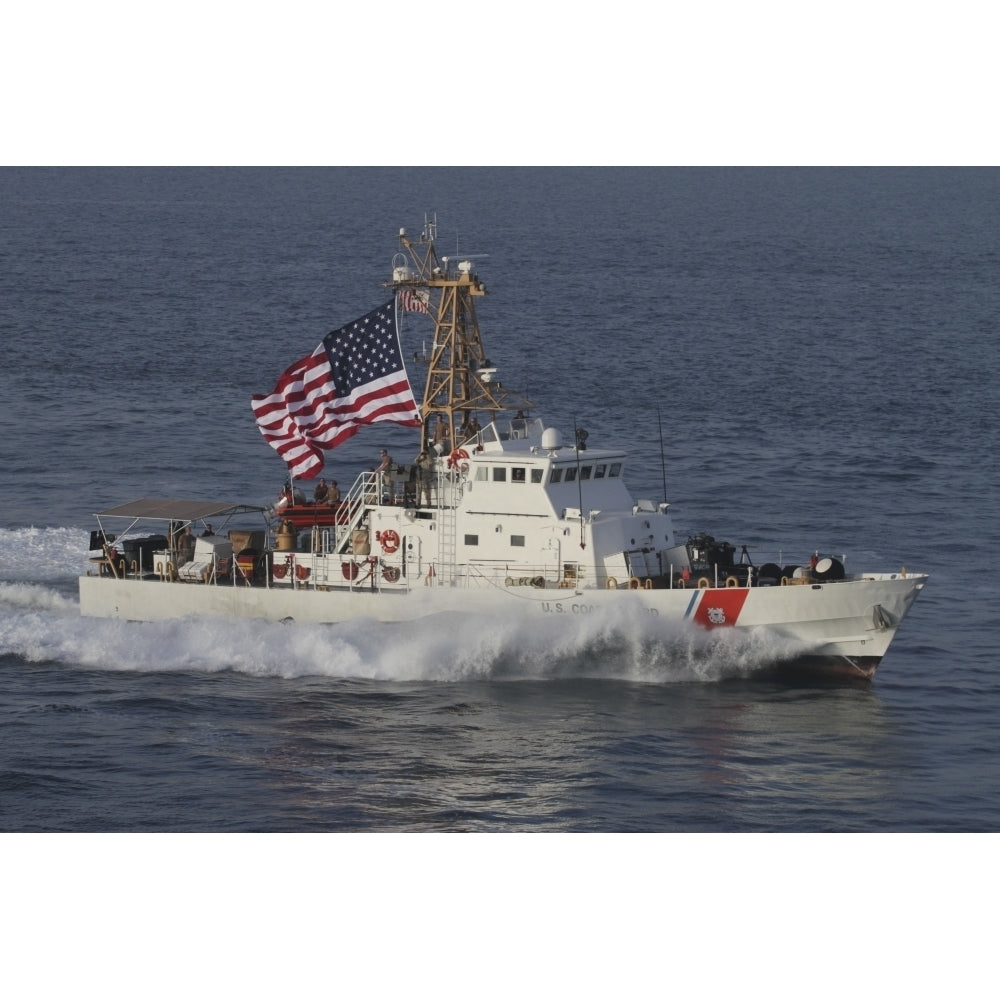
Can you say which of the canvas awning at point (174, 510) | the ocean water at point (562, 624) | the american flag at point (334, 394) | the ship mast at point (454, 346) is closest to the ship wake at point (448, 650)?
the ocean water at point (562, 624)

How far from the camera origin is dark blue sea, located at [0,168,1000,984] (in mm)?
38938

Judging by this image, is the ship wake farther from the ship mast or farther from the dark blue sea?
the ship mast

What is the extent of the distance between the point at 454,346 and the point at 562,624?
880cm

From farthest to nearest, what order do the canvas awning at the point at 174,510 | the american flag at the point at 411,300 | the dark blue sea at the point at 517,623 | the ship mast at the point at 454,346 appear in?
the canvas awning at the point at 174,510 → the american flag at the point at 411,300 → the ship mast at the point at 454,346 → the dark blue sea at the point at 517,623

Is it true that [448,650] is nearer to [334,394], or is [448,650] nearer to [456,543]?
[456,543]

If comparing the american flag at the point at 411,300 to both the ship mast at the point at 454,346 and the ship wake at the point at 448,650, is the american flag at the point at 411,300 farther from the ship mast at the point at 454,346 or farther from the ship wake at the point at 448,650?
the ship wake at the point at 448,650

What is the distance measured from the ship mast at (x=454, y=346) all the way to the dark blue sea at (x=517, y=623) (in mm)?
6639

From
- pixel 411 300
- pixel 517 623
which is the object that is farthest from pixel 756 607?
pixel 411 300

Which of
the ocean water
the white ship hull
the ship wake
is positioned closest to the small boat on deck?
the white ship hull

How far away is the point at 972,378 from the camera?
8962 centimetres

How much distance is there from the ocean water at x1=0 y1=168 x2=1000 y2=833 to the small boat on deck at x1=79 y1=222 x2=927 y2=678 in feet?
4.06

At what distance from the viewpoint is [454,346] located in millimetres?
50625

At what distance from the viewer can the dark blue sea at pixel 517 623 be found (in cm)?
3894

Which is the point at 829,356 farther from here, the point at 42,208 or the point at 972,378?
the point at 42,208
